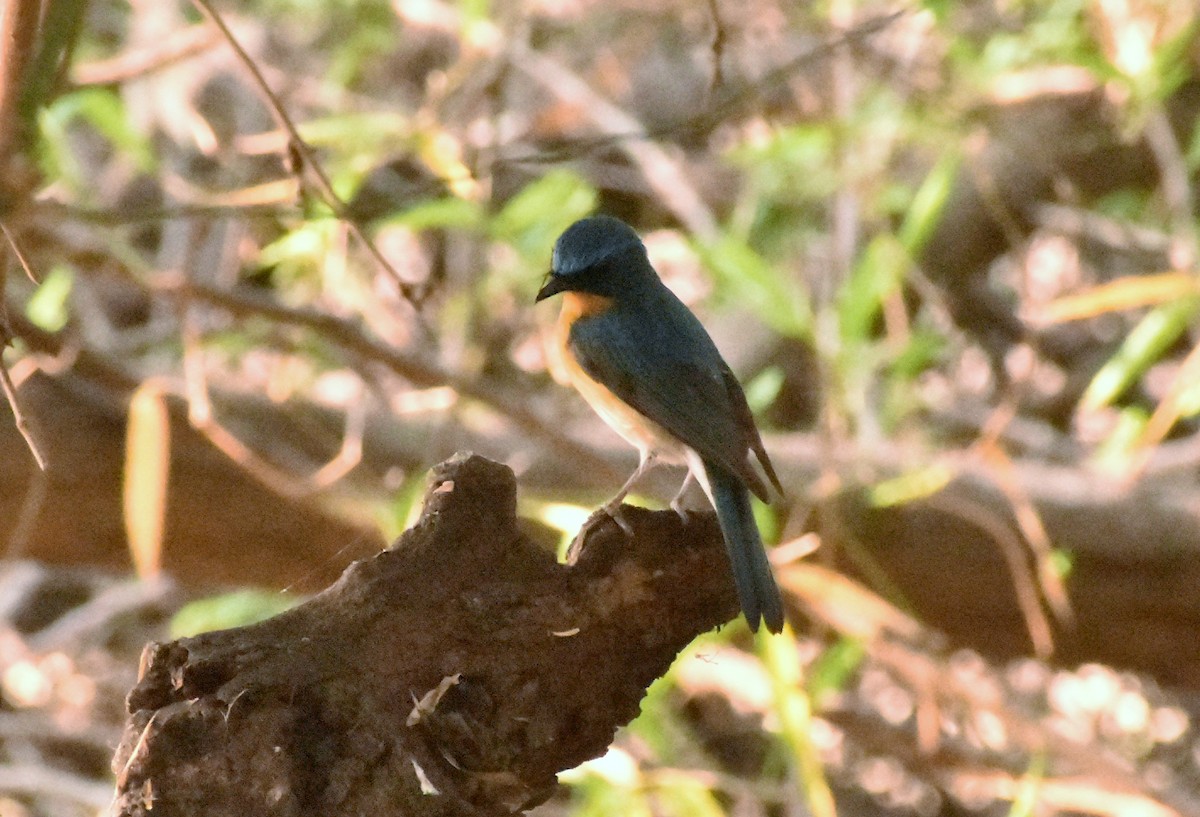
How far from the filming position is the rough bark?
117 centimetres

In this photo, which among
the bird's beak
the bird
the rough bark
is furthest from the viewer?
the bird's beak

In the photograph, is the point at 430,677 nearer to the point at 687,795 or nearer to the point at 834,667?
the point at 687,795

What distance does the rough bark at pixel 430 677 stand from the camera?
45.9 inches

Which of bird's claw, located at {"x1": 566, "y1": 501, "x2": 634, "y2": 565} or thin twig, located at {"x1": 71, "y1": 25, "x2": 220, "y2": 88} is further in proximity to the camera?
thin twig, located at {"x1": 71, "y1": 25, "x2": 220, "y2": 88}

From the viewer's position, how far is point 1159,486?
3006 mm

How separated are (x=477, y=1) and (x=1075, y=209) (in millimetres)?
2124

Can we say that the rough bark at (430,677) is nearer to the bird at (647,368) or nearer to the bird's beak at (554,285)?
the bird at (647,368)

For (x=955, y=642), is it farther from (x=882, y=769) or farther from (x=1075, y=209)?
(x=1075, y=209)

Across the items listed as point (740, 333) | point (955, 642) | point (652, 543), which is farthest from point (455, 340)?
point (652, 543)

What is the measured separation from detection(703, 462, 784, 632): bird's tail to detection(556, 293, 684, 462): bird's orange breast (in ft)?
0.75

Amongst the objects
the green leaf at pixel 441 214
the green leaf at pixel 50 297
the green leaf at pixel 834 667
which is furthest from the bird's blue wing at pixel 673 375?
the green leaf at pixel 50 297

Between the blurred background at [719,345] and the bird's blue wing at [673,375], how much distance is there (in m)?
0.29

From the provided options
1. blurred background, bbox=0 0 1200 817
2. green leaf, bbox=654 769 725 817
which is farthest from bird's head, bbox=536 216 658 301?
green leaf, bbox=654 769 725 817

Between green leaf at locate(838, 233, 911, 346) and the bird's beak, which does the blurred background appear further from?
the bird's beak
